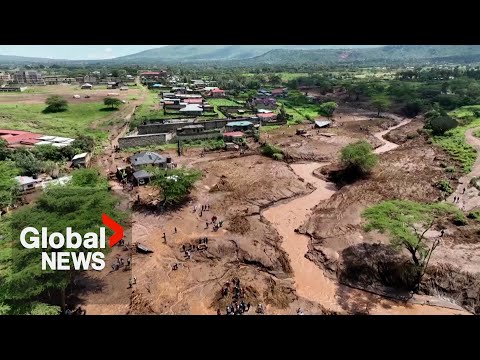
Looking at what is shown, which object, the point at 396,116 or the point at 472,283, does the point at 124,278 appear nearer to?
the point at 472,283

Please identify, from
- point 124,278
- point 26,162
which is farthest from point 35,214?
point 26,162

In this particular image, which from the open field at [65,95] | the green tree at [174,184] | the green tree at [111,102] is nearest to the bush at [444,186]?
the green tree at [174,184]

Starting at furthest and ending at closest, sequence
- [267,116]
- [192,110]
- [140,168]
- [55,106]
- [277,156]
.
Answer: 1. [55,106]
2. [192,110]
3. [267,116]
4. [277,156]
5. [140,168]

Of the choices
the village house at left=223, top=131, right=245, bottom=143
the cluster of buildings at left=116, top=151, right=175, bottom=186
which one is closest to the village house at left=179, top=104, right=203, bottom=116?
the village house at left=223, top=131, right=245, bottom=143

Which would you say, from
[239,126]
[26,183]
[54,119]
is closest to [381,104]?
[239,126]

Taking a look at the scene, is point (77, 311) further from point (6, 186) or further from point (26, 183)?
point (26, 183)
